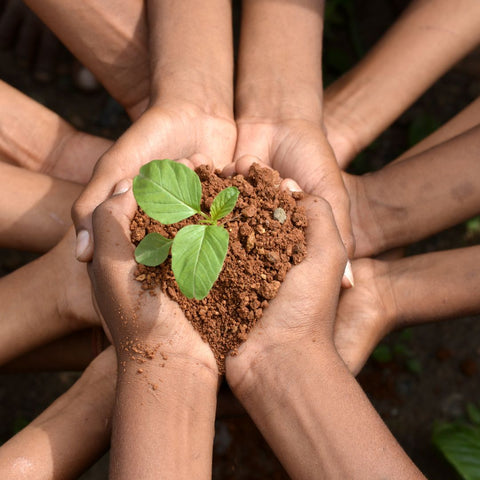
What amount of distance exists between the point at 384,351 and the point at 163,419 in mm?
1463

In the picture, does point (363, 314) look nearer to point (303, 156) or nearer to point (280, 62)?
point (303, 156)

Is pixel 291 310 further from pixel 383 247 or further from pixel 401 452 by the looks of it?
pixel 383 247

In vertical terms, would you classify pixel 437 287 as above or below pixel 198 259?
below

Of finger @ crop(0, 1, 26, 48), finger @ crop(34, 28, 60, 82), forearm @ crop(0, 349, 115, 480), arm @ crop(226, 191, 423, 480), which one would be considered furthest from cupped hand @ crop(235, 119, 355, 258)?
finger @ crop(0, 1, 26, 48)

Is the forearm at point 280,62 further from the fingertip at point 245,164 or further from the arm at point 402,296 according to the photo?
the arm at point 402,296

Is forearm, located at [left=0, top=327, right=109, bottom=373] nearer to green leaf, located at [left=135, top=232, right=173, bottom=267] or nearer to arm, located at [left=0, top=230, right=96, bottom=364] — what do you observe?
arm, located at [left=0, top=230, right=96, bottom=364]

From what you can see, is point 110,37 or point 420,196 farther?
point 110,37

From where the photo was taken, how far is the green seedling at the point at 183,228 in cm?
110

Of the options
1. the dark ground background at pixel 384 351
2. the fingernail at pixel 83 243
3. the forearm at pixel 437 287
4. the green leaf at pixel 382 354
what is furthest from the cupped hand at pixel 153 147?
the green leaf at pixel 382 354

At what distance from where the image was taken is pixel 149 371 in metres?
1.25

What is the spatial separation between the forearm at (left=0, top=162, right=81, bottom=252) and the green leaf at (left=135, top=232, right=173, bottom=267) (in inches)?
27.0

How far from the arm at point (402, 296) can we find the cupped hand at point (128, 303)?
1.66ft

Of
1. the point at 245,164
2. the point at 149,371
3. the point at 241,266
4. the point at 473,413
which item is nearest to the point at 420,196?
the point at 245,164

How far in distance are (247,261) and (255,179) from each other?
0.76 feet
